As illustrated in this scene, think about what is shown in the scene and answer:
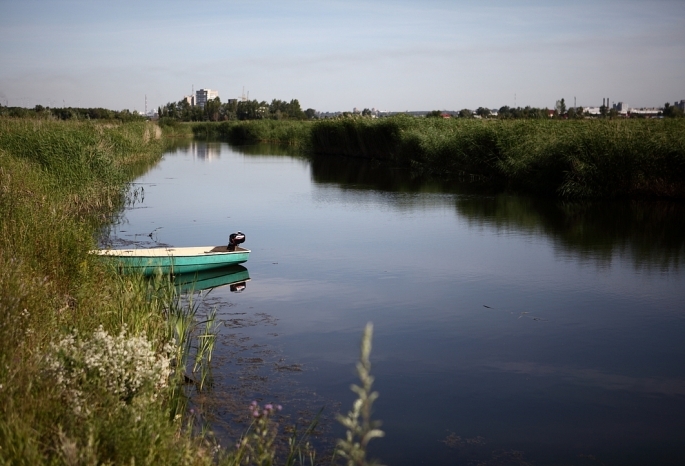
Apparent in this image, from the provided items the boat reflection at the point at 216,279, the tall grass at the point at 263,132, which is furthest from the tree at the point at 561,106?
the boat reflection at the point at 216,279

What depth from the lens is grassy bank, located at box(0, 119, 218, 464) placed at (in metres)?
4.16

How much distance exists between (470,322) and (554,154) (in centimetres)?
1548

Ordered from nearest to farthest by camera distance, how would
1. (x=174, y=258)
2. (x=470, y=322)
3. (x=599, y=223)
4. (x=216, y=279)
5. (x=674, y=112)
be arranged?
(x=470, y=322)
(x=174, y=258)
(x=216, y=279)
(x=599, y=223)
(x=674, y=112)

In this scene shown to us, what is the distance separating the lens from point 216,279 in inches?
509

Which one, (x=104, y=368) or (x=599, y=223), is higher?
(x=104, y=368)

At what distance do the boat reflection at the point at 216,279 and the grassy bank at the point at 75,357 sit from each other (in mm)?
2253

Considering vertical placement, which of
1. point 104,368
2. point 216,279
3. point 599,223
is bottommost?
point 216,279

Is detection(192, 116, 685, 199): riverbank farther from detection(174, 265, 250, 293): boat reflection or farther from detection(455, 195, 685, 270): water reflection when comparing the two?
detection(174, 265, 250, 293): boat reflection

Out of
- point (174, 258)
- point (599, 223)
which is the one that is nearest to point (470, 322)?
point (174, 258)

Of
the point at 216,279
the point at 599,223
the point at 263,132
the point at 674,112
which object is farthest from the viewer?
the point at 263,132

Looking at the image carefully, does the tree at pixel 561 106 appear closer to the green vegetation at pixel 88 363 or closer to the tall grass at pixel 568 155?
the tall grass at pixel 568 155

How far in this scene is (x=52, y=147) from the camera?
18391 mm

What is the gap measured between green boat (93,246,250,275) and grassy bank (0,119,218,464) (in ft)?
3.46

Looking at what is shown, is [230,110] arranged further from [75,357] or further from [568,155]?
[75,357]
